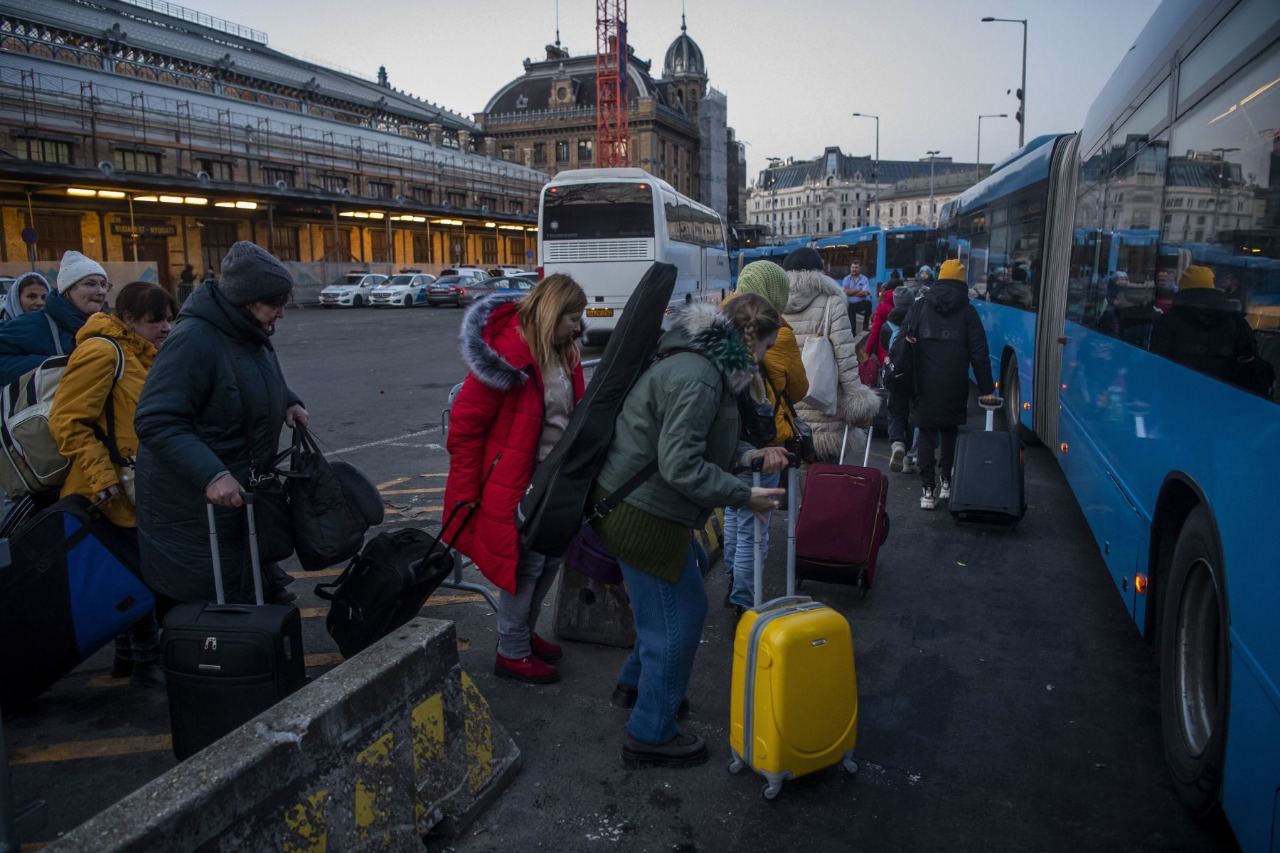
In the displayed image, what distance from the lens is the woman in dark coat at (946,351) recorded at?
6.65 meters

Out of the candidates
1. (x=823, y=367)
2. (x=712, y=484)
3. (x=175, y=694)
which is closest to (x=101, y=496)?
(x=175, y=694)

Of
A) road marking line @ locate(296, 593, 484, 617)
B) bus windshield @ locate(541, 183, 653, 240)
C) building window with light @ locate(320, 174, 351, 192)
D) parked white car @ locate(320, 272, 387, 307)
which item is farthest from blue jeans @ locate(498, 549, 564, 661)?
building window with light @ locate(320, 174, 351, 192)

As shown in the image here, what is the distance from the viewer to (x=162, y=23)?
6188cm

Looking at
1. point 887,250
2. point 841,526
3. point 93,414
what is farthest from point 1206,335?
point 887,250

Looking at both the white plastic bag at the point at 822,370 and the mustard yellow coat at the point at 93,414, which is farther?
the white plastic bag at the point at 822,370

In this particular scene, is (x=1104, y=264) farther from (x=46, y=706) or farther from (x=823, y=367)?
(x=46, y=706)

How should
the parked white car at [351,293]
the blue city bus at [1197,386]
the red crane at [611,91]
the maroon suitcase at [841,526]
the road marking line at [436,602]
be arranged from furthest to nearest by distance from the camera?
1. the red crane at [611,91]
2. the parked white car at [351,293]
3. the road marking line at [436,602]
4. the maroon suitcase at [841,526]
5. the blue city bus at [1197,386]

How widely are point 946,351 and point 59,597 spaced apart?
571 cm

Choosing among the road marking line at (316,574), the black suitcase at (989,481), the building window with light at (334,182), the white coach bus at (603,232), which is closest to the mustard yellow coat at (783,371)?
the black suitcase at (989,481)

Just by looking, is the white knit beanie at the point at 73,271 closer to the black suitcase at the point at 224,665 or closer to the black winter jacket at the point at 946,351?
the black suitcase at the point at 224,665

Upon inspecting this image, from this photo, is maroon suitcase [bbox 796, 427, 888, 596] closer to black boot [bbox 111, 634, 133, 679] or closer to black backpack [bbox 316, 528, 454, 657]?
black backpack [bbox 316, 528, 454, 657]

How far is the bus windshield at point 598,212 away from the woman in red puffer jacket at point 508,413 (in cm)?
Result: 1710

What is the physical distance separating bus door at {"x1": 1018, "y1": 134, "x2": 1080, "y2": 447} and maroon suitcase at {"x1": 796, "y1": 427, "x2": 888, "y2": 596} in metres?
3.08

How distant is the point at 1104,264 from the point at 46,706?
6207 mm
